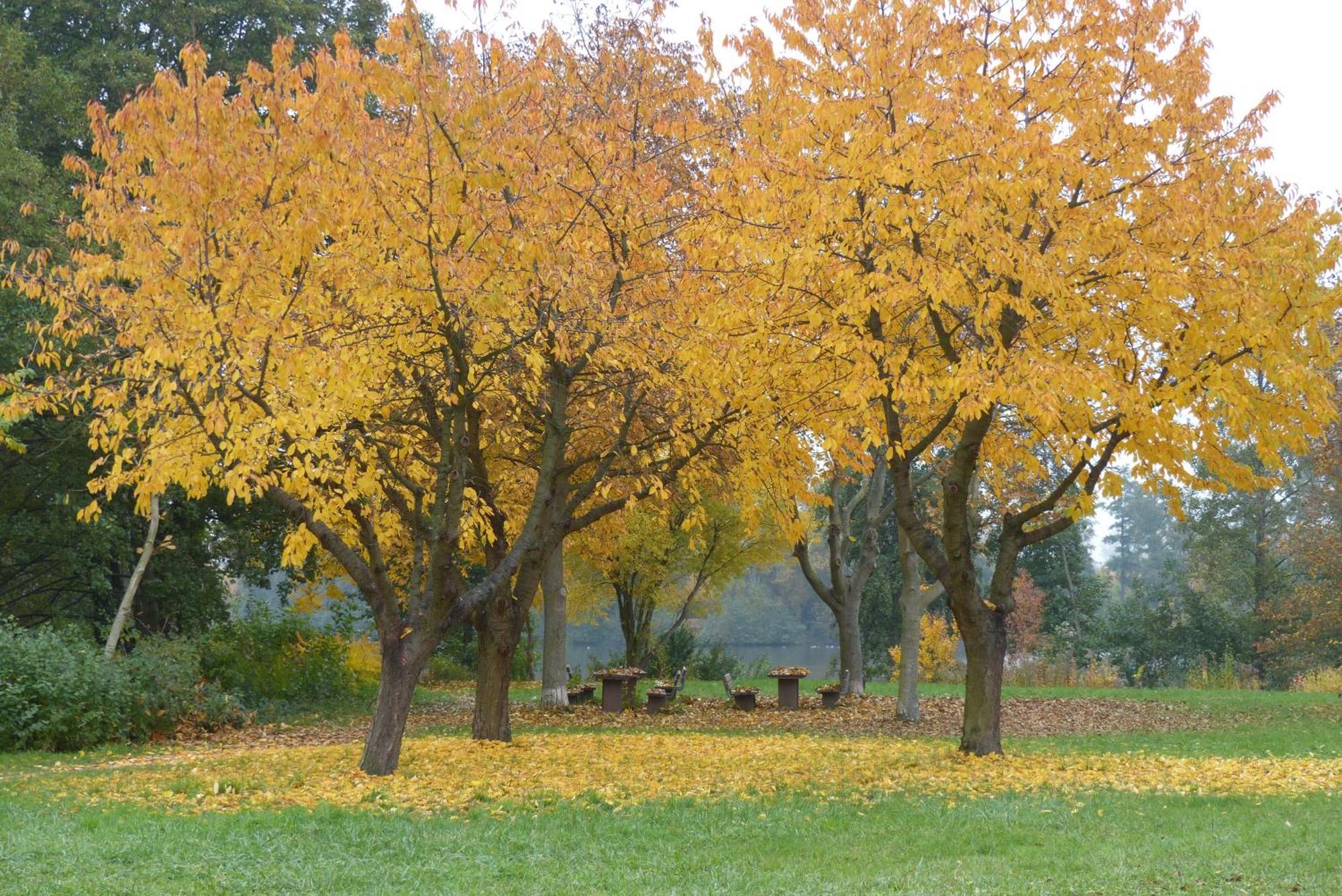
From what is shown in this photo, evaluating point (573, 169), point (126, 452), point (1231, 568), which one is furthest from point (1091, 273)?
point (1231, 568)

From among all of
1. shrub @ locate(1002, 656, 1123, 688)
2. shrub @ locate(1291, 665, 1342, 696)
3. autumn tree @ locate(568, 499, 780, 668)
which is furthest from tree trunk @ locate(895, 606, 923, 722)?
shrub @ locate(1291, 665, 1342, 696)

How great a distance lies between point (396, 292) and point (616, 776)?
14.7ft

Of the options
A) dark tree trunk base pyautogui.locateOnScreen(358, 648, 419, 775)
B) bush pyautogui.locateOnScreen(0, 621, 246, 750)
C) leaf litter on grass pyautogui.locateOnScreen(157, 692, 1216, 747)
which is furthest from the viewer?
leaf litter on grass pyautogui.locateOnScreen(157, 692, 1216, 747)

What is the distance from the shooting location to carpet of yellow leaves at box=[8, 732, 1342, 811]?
8.22 metres

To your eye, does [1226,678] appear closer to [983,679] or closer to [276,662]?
[983,679]

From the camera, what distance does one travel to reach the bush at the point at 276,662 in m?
17.5

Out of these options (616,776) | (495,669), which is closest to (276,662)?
(495,669)

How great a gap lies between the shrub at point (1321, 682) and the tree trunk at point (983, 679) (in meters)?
14.3

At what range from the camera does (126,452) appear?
9.16m

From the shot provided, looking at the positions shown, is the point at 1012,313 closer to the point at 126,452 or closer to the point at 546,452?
the point at 546,452

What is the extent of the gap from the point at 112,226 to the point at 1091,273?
8.02m

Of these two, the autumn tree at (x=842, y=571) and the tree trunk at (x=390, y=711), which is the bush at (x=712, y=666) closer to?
the autumn tree at (x=842, y=571)

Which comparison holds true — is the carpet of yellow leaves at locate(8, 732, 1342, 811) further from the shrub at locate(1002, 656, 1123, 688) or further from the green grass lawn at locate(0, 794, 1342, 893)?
the shrub at locate(1002, 656, 1123, 688)

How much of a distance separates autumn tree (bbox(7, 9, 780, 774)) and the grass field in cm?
166
